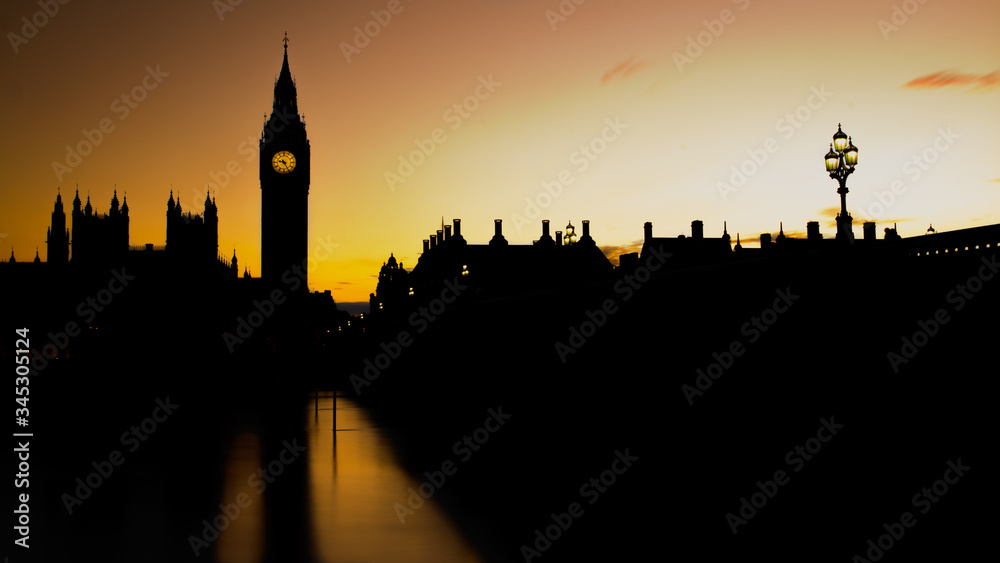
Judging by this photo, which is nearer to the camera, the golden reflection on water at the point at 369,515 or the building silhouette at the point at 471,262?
the golden reflection on water at the point at 369,515

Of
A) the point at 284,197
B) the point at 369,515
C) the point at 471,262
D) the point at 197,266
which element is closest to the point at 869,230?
the point at 369,515

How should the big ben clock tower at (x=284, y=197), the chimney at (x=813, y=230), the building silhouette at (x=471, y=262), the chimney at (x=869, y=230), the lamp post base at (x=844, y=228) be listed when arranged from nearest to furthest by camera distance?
the lamp post base at (x=844, y=228), the chimney at (x=869, y=230), the chimney at (x=813, y=230), the building silhouette at (x=471, y=262), the big ben clock tower at (x=284, y=197)

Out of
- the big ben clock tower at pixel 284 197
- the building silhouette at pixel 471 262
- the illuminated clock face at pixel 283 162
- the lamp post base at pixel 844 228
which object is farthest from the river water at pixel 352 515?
the illuminated clock face at pixel 283 162

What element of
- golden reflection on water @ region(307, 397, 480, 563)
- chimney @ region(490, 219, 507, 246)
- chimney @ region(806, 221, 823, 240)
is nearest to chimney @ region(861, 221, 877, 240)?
golden reflection on water @ region(307, 397, 480, 563)

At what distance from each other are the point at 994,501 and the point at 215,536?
1358 centimetres

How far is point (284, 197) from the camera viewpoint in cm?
11638

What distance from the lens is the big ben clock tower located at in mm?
113375

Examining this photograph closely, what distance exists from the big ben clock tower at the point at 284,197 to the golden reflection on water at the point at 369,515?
3596 inches

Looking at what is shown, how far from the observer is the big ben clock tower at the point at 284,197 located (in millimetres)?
113375

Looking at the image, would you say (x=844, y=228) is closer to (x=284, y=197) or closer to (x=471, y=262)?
(x=471, y=262)

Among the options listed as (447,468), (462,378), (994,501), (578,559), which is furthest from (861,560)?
(462,378)

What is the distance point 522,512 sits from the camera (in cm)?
1630

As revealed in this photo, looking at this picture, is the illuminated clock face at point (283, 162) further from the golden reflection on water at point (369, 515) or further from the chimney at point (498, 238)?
the golden reflection on water at point (369, 515)

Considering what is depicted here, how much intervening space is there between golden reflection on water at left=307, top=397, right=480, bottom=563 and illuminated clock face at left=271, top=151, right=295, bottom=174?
97.9m
